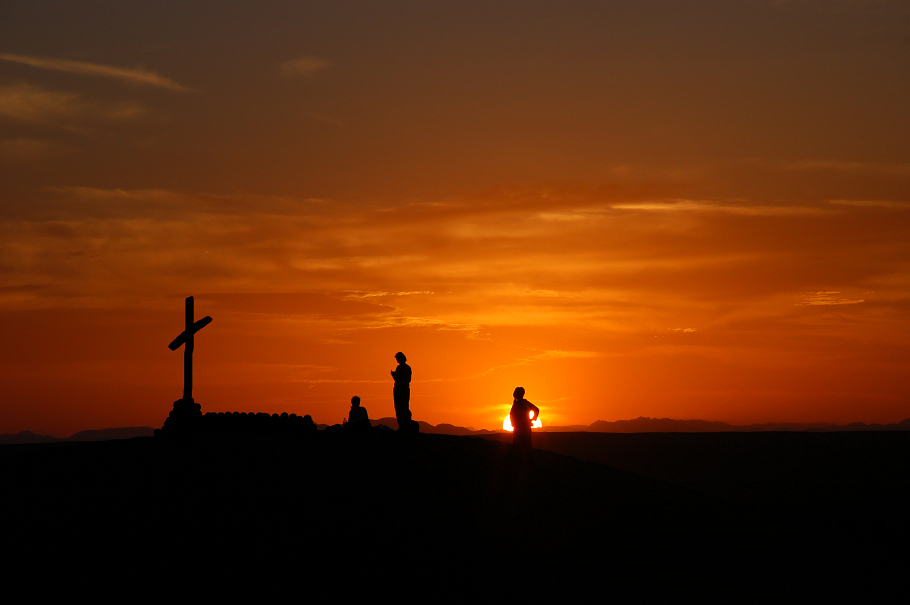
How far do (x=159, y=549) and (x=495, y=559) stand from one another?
6506 millimetres

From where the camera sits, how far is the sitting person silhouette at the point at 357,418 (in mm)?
23194

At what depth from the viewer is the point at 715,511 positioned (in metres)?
24.0

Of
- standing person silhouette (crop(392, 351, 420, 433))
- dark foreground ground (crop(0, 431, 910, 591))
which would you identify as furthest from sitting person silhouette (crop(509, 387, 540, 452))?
standing person silhouette (crop(392, 351, 420, 433))

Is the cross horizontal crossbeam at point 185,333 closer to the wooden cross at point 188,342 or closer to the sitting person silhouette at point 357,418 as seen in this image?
the wooden cross at point 188,342

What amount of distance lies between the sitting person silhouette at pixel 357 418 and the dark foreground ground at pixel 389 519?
69 cm

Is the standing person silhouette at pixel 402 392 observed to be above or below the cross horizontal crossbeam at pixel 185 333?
below

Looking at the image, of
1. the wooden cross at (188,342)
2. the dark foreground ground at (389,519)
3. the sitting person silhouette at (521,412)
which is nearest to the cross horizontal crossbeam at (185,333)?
the wooden cross at (188,342)

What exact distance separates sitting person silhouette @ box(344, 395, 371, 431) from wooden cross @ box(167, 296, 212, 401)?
4.52 metres

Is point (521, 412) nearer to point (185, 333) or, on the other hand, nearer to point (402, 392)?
point (402, 392)

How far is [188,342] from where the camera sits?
23.6 m

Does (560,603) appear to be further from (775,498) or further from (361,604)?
(775,498)

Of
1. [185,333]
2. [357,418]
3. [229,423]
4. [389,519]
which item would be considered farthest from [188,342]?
[389,519]

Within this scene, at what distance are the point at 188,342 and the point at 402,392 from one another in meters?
6.35

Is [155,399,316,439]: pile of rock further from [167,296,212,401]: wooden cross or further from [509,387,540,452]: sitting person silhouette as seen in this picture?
[509,387,540,452]: sitting person silhouette
